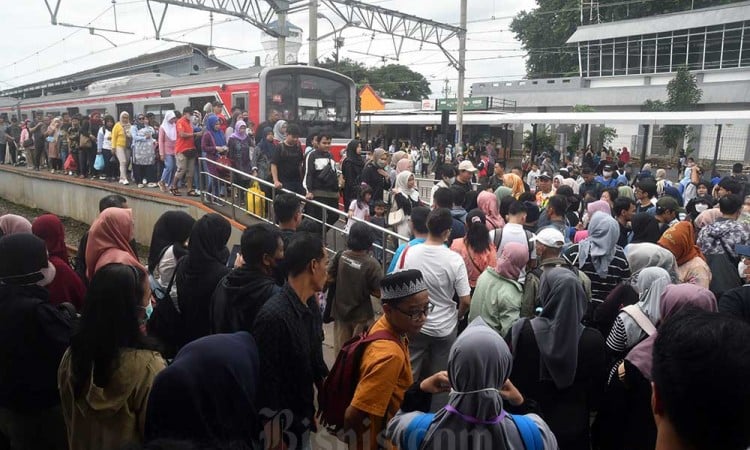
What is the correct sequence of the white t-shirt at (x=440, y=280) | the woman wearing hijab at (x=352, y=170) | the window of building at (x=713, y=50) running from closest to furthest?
the white t-shirt at (x=440, y=280) < the woman wearing hijab at (x=352, y=170) < the window of building at (x=713, y=50)

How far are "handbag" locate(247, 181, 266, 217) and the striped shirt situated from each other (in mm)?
5264

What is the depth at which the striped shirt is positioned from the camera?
4242 millimetres

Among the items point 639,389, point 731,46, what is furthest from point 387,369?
point 731,46

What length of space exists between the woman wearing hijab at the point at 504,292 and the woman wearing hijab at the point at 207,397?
6.38ft

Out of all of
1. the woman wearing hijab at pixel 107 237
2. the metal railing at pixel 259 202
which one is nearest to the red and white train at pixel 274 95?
the metal railing at pixel 259 202

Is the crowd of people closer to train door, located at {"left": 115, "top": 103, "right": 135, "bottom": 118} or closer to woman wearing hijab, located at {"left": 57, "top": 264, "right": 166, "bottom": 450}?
woman wearing hijab, located at {"left": 57, "top": 264, "right": 166, "bottom": 450}

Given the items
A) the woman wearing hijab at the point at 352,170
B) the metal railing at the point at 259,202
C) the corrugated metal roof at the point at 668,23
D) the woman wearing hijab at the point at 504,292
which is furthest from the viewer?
the corrugated metal roof at the point at 668,23

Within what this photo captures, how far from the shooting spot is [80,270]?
4.10 m

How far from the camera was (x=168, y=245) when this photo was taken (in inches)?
156

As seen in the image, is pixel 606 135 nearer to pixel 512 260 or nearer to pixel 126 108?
pixel 126 108

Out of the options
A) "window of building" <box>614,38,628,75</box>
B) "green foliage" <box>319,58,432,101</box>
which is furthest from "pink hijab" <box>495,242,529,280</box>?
"green foliage" <box>319,58,432,101</box>

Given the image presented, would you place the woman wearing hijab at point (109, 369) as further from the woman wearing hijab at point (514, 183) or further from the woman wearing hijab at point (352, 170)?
the woman wearing hijab at point (514, 183)

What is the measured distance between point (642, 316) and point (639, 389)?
472 millimetres

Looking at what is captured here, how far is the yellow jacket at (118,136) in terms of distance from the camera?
11109mm
